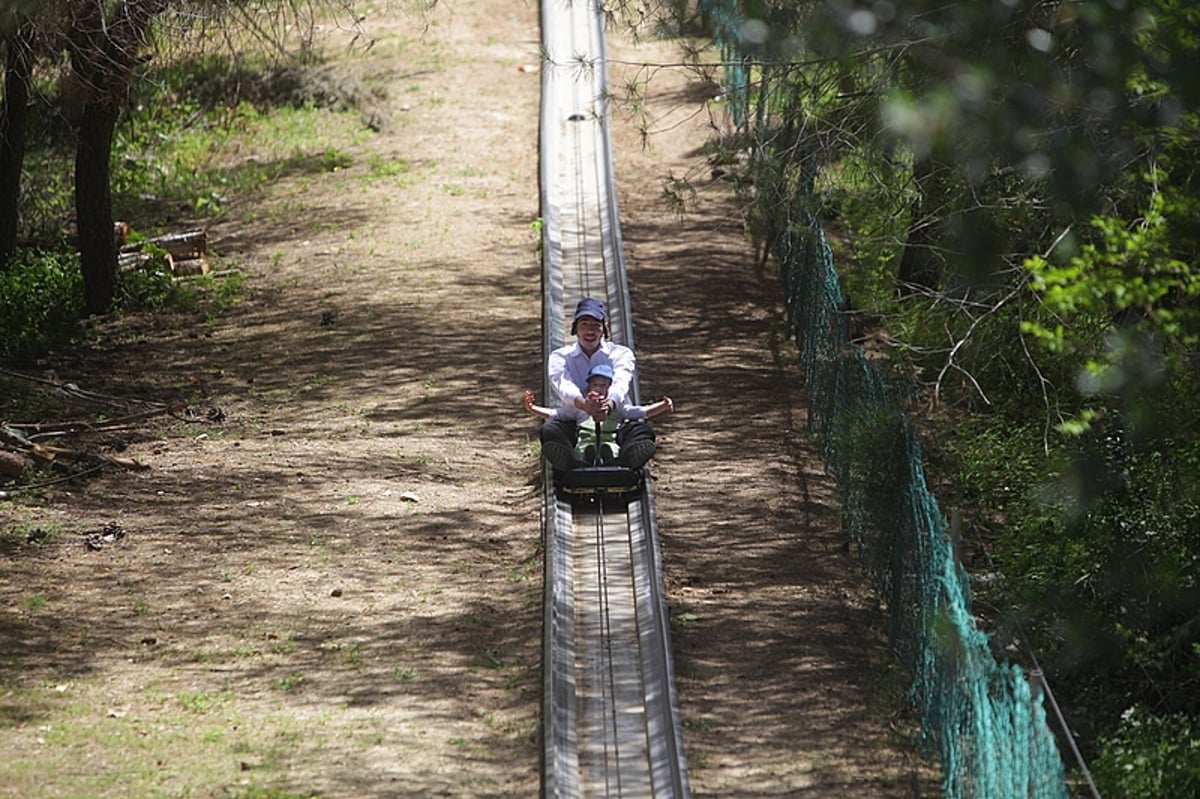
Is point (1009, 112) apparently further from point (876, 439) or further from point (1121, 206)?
point (1121, 206)

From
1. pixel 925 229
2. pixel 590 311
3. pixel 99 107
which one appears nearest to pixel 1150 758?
pixel 590 311

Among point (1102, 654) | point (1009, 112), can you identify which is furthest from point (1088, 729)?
point (1009, 112)

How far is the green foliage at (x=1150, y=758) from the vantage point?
7.37 m

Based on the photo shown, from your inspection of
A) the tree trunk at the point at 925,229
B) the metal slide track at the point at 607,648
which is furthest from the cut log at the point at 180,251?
the tree trunk at the point at 925,229

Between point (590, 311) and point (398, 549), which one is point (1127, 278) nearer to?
point (590, 311)

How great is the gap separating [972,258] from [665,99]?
691 inches

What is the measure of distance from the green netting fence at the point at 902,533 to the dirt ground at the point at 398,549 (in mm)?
391

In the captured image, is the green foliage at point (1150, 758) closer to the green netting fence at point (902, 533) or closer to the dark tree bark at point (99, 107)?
the green netting fence at point (902, 533)

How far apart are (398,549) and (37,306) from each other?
739 centimetres

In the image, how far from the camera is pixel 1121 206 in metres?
10.8

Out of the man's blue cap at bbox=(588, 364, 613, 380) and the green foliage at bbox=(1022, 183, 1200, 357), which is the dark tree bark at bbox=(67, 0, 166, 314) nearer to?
the man's blue cap at bbox=(588, 364, 613, 380)

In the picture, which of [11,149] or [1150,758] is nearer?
[1150,758]

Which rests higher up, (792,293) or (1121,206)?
(1121,206)

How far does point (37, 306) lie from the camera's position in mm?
16406
